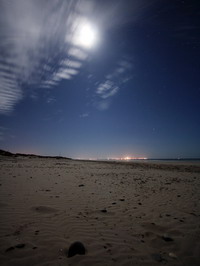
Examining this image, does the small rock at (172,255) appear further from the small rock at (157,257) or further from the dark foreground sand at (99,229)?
the small rock at (157,257)

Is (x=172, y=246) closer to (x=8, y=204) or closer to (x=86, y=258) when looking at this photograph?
(x=86, y=258)

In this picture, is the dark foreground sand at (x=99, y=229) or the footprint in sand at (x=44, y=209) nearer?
the dark foreground sand at (x=99, y=229)

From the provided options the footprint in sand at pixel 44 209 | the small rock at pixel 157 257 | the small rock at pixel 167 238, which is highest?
the footprint in sand at pixel 44 209

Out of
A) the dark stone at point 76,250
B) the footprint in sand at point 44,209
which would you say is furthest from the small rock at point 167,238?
the footprint in sand at point 44,209

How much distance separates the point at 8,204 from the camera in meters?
6.19

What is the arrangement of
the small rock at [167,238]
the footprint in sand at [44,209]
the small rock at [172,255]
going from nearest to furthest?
the small rock at [172,255]
the small rock at [167,238]
the footprint in sand at [44,209]

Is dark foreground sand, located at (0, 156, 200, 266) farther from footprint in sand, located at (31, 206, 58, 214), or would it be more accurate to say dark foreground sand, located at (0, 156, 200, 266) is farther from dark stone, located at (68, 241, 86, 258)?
dark stone, located at (68, 241, 86, 258)

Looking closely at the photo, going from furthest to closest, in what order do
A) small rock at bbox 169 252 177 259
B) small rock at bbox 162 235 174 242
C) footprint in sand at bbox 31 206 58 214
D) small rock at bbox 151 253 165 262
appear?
footprint in sand at bbox 31 206 58 214, small rock at bbox 162 235 174 242, small rock at bbox 169 252 177 259, small rock at bbox 151 253 165 262

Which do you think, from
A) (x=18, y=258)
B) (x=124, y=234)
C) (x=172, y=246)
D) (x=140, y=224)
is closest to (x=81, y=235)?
(x=124, y=234)

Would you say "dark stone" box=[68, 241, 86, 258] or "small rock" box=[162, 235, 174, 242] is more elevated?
"dark stone" box=[68, 241, 86, 258]

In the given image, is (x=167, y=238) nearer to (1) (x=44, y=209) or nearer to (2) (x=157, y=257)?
(2) (x=157, y=257)

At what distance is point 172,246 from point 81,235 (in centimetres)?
228

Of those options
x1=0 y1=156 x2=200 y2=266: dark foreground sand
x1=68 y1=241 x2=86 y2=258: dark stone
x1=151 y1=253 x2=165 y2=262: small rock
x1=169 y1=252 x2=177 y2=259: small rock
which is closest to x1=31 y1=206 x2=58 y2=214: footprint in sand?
x1=0 y1=156 x2=200 y2=266: dark foreground sand

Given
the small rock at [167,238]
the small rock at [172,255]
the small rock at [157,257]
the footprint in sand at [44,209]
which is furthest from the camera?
the footprint in sand at [44,209]
